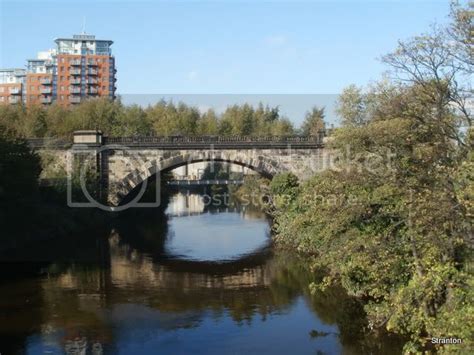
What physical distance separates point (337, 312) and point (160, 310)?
7.24 meters

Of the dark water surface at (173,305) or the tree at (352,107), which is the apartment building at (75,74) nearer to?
the dark water surface at (173,305)

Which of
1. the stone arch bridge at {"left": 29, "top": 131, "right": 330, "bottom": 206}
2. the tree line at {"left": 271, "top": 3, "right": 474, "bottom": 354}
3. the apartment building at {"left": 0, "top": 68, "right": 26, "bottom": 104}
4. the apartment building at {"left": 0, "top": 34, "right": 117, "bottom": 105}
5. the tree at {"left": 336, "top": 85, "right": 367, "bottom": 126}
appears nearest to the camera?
the tree line at {"left": 271, "top": 3, "right": 474, "bottom": 354}

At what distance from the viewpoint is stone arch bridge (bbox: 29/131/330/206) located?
48.8 m

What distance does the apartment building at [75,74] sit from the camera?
4547 inches

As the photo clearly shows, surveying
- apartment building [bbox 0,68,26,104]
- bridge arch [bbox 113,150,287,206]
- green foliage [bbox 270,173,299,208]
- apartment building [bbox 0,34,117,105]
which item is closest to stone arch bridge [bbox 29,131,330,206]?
bridge arch [bbox 113,150,287,206]

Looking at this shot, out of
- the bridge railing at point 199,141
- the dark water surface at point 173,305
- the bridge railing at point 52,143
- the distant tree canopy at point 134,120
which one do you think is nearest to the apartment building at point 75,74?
the distant tree canopy at point 134,120

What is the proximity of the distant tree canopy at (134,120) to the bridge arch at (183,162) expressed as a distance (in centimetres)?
1790

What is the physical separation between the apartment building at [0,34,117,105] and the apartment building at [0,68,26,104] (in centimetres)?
545

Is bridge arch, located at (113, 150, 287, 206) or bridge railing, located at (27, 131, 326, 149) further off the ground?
bridge railing, located at (27, 131, 326, 149)

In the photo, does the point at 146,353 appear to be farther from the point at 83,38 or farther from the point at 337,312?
the point at 83,38

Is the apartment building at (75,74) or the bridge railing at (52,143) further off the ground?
the apartment building at (75,74)

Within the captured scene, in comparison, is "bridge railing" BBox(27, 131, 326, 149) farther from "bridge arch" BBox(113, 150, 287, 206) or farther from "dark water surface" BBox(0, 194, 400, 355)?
"dark water surface" BBox(0, 194, 400, 355)

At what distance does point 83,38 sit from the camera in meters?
118

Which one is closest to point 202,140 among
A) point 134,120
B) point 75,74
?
point 134,120
